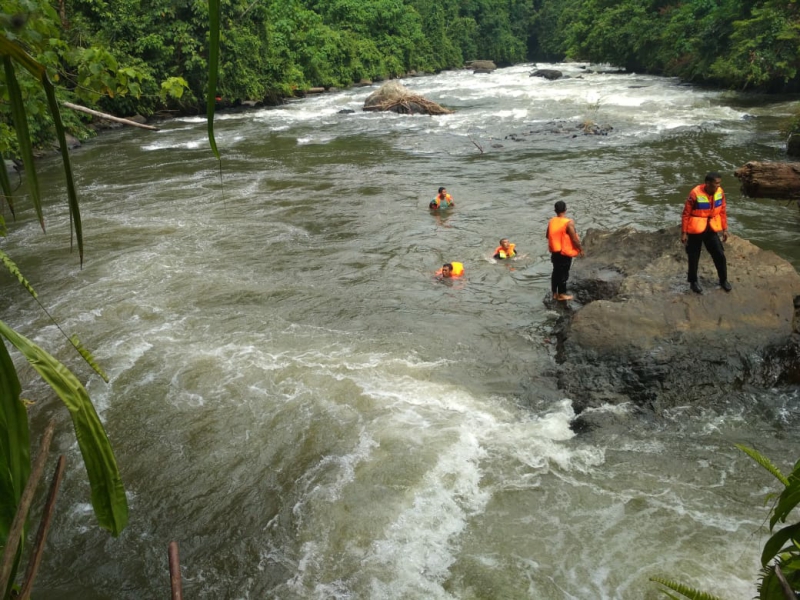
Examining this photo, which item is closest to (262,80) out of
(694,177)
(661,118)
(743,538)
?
(661,118)

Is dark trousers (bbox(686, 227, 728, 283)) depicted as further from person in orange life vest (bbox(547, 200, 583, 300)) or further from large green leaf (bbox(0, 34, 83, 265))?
large green leaf (bbox(0, 34, 83, 265))

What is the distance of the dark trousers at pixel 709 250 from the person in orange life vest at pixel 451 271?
3.89 metres

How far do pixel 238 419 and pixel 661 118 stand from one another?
21037 millimetres

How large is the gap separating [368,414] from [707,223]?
4.35m

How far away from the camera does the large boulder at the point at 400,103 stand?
2828cm

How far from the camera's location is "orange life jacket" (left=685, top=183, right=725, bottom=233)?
676cm

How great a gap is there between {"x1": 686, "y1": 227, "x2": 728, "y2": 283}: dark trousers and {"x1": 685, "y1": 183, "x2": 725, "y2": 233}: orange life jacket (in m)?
0.07

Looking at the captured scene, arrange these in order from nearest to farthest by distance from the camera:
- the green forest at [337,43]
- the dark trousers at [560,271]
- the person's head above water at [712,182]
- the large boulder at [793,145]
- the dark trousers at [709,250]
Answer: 1. the person's head above water at [712,182]
2. the dark trousers at [709,250]
3. the dark trousers at [560,271]
4. the large boulder at [793,145]
5. the green forest at [337,43]

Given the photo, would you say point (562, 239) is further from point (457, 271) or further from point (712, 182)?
point (457, 271)

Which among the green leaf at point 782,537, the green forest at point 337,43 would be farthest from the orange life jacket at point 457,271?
the green leaf at point 782,537

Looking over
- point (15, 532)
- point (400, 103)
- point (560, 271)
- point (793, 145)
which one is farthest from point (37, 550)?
point (400, 103)

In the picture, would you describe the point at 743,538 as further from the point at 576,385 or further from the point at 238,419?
the point at 238,419

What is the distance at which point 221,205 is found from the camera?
581 inches

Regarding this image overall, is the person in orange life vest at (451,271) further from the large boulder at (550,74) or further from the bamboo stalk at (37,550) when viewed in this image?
the large boulder at (550,74)
